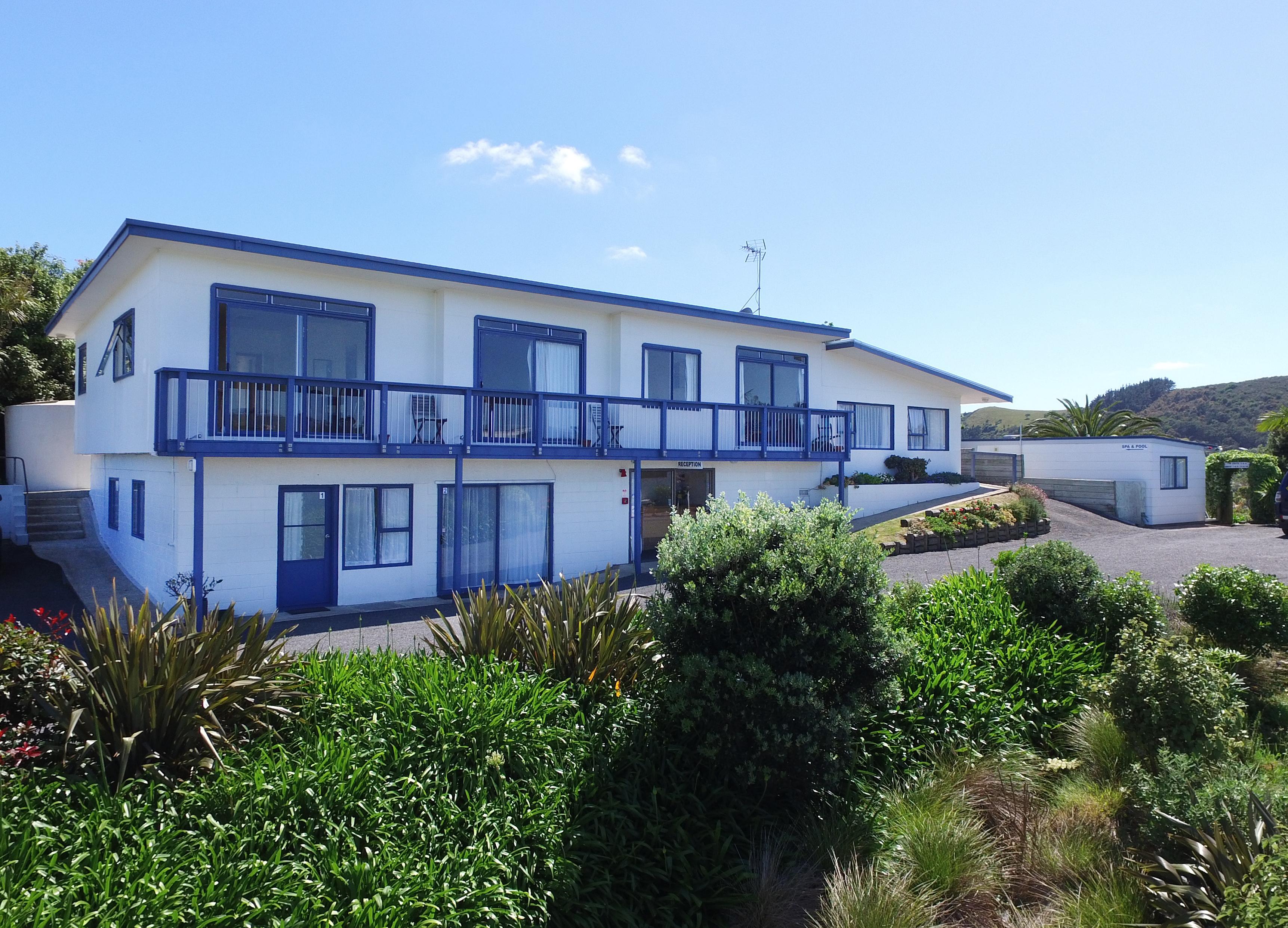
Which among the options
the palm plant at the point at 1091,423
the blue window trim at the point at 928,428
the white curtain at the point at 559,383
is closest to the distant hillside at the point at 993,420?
the palm plant at the point at 1091,423

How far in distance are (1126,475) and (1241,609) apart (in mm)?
20102

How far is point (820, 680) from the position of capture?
538 centimetres

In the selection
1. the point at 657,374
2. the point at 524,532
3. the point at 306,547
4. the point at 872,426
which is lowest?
the point at 306,547

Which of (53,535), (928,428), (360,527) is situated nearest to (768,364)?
(928,428)

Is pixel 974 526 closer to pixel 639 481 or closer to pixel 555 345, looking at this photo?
pixel 639 481

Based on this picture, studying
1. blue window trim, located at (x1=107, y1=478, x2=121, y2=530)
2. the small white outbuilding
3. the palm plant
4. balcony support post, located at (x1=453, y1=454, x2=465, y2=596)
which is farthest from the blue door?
the palm plant

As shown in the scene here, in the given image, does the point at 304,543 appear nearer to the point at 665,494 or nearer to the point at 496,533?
the point at 496,533

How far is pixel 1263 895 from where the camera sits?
3555mm

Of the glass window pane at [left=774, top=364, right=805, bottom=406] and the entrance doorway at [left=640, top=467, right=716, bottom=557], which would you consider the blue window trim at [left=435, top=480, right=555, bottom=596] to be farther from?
the glass window pane at [left=774, top=364, right=805, bottom=406]

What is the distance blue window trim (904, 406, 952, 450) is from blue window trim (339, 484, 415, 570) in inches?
631

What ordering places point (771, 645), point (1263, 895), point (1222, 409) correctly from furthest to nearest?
point (1222, 409)
point (771, 645)
point (1263, 895)

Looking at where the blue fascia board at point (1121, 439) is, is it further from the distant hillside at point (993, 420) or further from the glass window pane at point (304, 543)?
the distant hillside at point (993, 420)

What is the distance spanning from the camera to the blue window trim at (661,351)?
17.9 m

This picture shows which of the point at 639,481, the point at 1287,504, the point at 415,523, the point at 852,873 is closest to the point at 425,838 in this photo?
the point at 852,873
